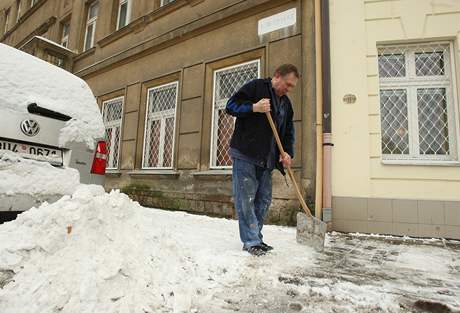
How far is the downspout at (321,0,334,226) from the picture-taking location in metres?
4.45

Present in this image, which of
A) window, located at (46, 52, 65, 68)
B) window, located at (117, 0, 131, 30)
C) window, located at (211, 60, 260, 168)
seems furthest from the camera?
window, located at (46, 52, 65, 68)

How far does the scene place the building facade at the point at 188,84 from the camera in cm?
506

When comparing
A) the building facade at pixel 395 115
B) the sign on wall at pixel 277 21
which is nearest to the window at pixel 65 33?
the sign on wall at pixel 277 21

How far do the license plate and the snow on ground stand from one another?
0.59 meters

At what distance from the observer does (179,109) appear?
6652mm

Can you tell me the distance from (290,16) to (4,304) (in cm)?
522

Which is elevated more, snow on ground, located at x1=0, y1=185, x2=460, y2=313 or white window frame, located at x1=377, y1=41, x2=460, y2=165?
white window frame, located at x1=377, y1=41, x2=460, y2=165

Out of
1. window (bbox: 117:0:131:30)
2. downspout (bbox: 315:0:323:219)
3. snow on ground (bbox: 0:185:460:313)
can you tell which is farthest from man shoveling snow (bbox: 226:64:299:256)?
window (bbox: 117:0:131:30)

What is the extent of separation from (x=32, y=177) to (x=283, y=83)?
7.34 ft

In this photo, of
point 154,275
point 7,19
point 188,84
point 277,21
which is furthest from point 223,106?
point 7,19

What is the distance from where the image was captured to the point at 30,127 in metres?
2.47

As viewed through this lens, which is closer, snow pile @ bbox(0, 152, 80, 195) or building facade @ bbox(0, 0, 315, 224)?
snow pile @ bbox(0, 152, 80, 195)

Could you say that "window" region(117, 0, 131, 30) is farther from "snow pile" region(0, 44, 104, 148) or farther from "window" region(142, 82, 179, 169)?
"snow pile" region(0, 44, 104, 148)

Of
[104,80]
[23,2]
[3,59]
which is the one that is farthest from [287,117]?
[23,2]
